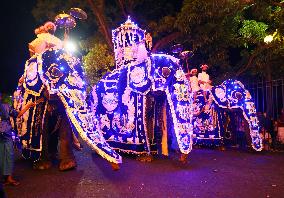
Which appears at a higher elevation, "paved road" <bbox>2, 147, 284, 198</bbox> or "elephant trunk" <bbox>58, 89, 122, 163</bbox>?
"elephant trunk" <bbox>58, 89, 122, 163</bbox>

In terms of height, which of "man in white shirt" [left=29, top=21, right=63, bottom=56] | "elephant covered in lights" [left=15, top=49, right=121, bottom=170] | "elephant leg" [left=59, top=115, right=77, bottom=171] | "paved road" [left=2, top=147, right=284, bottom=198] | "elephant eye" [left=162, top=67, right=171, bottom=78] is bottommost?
"paved road" [left=2, top=147, right=284, bottom=198]

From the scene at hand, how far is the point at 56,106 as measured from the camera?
25.0 feet

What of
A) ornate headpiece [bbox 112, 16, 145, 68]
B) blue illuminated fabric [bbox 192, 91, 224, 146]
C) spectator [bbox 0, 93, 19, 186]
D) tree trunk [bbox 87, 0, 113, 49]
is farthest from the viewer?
tree trunk [bbox 87, 0, 113, 49]

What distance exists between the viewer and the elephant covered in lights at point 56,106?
6.85 metres

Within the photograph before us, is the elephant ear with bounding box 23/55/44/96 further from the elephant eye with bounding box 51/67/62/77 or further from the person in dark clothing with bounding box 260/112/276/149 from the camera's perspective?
the person in dark clothing with bounding box 260/112/276/149

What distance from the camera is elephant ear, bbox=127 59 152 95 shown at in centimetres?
861

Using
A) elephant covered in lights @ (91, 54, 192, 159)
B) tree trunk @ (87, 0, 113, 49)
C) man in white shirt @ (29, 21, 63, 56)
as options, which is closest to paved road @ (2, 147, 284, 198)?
elephant covered in lights @ (91, 54, 192, 159)

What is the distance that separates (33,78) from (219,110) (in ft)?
18.5

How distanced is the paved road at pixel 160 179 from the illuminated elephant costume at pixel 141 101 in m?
0.58

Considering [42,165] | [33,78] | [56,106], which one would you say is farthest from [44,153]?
[33,78]

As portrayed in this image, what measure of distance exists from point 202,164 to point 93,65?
10189mm

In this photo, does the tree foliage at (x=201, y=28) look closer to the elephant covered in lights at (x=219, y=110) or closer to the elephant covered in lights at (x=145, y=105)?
the elephant covered in lights at (x=219, y=110)

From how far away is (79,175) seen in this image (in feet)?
23.2

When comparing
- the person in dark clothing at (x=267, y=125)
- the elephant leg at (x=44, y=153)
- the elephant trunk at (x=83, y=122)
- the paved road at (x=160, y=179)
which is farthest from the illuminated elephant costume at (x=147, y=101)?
the person in dark clothing at (x=267, y=125)
